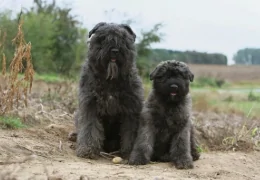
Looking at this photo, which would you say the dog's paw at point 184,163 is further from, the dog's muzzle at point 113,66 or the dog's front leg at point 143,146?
the dog's muzzle at point 113,66

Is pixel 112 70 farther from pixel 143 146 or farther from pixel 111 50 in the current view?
pixel 143 146

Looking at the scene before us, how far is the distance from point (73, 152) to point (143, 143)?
1309 mm

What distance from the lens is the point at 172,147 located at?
841cm

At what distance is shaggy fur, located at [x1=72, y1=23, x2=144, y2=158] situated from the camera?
27.5ft

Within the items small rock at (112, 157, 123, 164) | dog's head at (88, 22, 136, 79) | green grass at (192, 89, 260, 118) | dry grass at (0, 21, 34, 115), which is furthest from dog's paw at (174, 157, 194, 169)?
green grass at (192, 89, 260, 118)

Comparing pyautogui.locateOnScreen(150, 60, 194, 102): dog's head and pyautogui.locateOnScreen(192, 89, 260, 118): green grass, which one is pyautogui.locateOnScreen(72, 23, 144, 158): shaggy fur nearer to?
pyautogui.locateOnScreen(150, 60, 194, 102): dog's head

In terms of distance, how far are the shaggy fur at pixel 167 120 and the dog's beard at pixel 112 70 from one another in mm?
628

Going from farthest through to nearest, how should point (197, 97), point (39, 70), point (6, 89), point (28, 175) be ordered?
point (39, 70)
point (197, 97)
point (6, 89)
point (28, 175)

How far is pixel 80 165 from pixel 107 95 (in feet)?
4.95

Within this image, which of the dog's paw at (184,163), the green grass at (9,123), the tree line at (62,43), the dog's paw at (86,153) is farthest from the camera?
the tree line at (62,43)

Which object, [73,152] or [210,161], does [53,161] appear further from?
[210,161]

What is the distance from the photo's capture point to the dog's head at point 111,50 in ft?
27.0

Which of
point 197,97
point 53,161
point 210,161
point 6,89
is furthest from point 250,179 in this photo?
point 197,97

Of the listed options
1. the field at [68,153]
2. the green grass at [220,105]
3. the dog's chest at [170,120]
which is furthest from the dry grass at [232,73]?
the dog's chest at [170,120]
